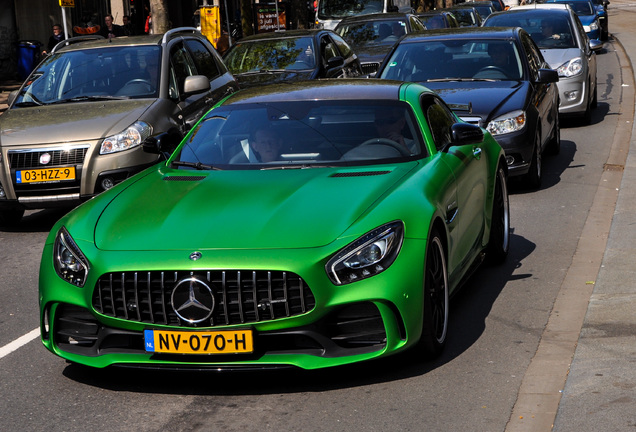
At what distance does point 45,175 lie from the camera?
32.4 ft

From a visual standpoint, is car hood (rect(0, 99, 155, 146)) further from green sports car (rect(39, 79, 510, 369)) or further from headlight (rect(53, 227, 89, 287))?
headlight (rect(53, 227, 89, 287))

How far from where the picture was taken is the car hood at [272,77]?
1451 cm

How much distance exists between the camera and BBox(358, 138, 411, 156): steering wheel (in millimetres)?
6449

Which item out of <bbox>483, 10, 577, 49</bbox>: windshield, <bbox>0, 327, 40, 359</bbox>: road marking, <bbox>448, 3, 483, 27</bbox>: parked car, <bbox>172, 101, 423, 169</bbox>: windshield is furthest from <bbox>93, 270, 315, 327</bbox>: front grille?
<bbox>448, 3, 483, 27</bbox>: parked car

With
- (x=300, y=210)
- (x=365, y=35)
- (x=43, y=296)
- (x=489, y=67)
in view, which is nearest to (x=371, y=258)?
(x=300, y=210)

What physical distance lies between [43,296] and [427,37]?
7685 millimetres

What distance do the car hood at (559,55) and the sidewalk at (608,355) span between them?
746 cm

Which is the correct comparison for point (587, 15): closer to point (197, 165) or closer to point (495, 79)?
point (495, 79)

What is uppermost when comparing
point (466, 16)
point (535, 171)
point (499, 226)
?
point (499, 226)

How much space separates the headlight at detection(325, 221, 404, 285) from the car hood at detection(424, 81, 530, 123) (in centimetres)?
558

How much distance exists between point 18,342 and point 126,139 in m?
3.89

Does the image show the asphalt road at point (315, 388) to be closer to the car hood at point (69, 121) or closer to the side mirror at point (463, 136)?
the side mirror at point (463, 136)

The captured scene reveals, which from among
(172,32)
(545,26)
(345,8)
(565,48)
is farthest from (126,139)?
(345,8)

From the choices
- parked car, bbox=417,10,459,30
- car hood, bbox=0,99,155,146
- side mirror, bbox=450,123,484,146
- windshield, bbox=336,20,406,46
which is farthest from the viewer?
parked car, bbox=417,10,459,30
